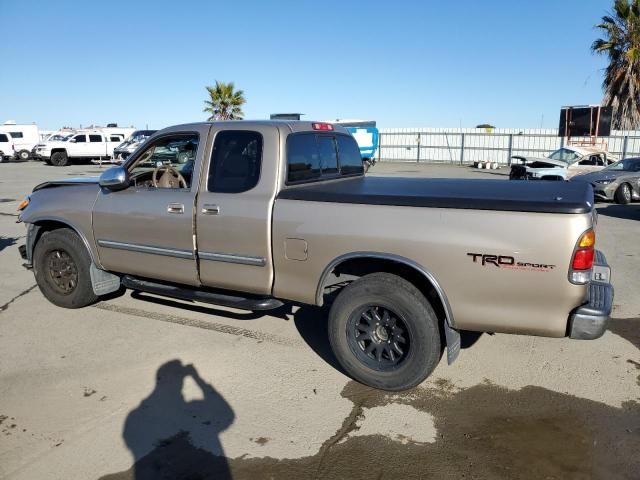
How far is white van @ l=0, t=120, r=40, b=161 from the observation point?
34375 millimetres

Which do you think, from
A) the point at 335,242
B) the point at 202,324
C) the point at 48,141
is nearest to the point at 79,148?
the point at 48,141

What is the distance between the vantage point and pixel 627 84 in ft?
102

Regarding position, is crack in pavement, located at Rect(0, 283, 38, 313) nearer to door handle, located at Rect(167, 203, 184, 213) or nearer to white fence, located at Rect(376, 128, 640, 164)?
door handle, located at Rect(167, 203, 184, 213)

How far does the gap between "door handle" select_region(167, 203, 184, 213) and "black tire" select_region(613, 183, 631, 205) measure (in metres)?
13.1

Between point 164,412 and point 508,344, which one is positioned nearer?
point 164,412

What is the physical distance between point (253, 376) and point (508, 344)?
89.7 inches

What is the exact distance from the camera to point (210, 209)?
13.9ft

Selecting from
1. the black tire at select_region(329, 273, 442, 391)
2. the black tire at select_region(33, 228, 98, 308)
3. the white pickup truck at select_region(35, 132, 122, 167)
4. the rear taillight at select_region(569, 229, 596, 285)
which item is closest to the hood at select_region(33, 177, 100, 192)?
the black tire at select_region(33, 228, 98, 308)

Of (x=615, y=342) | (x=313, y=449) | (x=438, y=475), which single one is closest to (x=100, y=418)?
(x=313, y=449)

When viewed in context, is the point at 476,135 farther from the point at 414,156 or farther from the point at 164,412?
the point at 164,412

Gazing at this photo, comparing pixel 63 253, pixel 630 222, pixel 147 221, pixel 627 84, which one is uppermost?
pixel 627 84

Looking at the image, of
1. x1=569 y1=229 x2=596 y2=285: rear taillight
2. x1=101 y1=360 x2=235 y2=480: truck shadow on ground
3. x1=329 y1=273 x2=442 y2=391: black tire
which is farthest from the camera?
x1=329 y1=273 x2=442 y2=391: black tire

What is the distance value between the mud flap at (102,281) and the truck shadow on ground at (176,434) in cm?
170

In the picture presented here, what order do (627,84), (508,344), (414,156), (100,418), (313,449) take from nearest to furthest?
(313,449) < (100,418) < (508,344) < (627,84) < (414,156)
